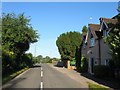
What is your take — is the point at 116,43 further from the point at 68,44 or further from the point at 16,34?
the point at 68,44

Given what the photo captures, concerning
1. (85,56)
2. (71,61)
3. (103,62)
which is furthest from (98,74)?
(71,61)

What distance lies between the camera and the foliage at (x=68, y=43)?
54.3 m

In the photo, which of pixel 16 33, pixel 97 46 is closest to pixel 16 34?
pixel 16 33

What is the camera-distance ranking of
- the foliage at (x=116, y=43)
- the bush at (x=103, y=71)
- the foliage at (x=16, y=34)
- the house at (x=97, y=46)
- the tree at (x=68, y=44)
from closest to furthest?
the foliage at (x=116, y=43), the bush at (x=103, y=71), the house at (x=97, y=46), the foliage at (x=16, y=34), the tree at (x=68, y=44)

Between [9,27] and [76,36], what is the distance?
2063 centimetres

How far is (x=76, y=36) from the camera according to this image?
2206 inches

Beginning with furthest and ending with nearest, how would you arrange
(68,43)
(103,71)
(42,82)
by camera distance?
(68,43)
(103,71)
(42,82)

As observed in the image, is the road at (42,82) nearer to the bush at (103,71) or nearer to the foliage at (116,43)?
the bush at (103,71)

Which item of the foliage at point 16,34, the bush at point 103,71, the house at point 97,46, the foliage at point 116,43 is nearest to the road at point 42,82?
the bush at point 103,71

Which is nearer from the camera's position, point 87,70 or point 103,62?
point 103,62

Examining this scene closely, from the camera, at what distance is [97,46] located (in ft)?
103

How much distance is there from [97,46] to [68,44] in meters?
24.3

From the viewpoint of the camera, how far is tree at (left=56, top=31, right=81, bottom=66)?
54281 millimetres

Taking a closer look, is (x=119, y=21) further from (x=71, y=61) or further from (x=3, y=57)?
(x=71, y=61)
